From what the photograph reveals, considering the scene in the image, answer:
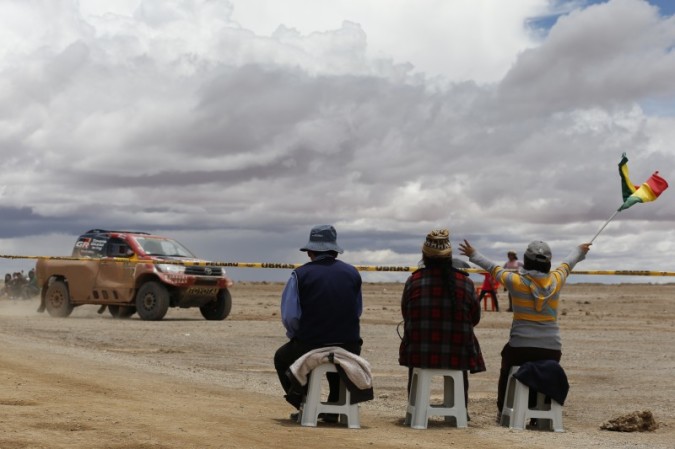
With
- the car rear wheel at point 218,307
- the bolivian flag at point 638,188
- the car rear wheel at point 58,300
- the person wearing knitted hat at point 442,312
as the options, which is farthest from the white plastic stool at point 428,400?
the car rear wheel at point 58,300

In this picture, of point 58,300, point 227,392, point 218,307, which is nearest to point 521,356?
point 227,392

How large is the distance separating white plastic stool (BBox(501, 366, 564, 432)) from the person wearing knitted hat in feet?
1.77

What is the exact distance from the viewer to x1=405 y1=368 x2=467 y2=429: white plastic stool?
936 cm

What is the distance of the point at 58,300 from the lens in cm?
2633

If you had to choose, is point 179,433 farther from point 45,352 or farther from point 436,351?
point 45,352

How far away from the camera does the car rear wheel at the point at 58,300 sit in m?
26.1

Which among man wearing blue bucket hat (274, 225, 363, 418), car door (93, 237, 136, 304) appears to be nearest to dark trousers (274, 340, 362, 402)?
man wearing blue bucket hat (274, 225, 363, 418)

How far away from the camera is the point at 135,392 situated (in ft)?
36.9

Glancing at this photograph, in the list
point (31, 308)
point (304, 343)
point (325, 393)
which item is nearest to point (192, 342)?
point (325, 393)

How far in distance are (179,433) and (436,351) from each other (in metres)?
2.25

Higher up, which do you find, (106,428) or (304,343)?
(304,343)

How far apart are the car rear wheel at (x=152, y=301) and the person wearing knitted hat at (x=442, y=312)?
15494 millimetres

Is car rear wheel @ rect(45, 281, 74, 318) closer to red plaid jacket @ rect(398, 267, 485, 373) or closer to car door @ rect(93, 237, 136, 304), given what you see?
car door @ rect(93, 237, 136, 304)

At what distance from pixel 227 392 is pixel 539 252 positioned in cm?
420
